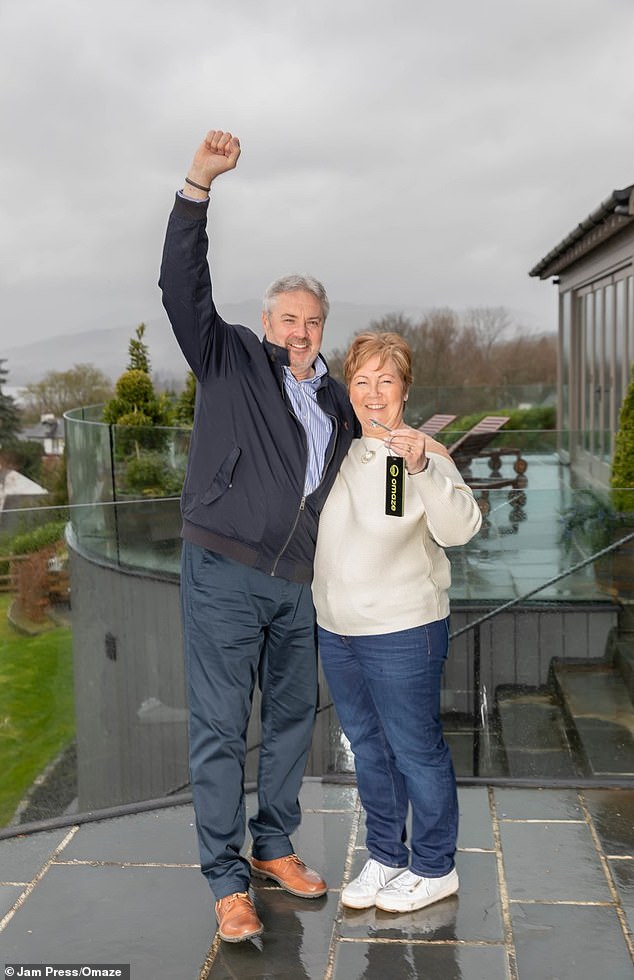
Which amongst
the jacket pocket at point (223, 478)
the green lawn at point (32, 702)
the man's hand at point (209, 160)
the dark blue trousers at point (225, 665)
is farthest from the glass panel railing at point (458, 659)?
the man's hand at point (209, 160)

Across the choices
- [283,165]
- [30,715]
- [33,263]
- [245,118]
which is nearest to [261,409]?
[30,715]

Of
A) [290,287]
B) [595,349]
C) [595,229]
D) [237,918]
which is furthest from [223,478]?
[595,349]

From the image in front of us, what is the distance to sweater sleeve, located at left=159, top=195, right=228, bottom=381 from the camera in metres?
2.71

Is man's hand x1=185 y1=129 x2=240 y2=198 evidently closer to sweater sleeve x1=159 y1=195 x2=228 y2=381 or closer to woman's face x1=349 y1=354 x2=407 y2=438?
sweater sleeve x1=159 y1=195 x2=228 y2=381

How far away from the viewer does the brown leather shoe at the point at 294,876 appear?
10.1 feet

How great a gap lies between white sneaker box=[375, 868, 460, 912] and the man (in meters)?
0.23

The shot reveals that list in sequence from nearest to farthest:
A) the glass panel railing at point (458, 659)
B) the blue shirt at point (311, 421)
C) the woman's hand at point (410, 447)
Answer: the woman's hand at point (410, 447), the blue shirt at point (311, 421), the glass panel railing at point (458, 659)

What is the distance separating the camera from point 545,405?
783 inches

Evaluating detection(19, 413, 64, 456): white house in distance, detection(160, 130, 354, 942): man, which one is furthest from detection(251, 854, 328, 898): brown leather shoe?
detection(19, 413, 64, 456): white house in distance

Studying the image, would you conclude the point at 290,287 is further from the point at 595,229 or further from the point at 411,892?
the point at 595,229

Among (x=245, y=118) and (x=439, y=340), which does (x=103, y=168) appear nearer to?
(x=245, y=118)

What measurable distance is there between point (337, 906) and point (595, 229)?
10447 mm

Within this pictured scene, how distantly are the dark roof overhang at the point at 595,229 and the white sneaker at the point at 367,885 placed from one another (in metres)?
8.11

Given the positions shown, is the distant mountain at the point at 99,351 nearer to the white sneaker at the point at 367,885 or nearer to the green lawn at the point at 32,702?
the green lawn at the point at 32,702
